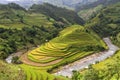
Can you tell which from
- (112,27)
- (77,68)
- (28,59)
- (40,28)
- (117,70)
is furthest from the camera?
(112,27)

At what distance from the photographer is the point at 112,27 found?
473 feet

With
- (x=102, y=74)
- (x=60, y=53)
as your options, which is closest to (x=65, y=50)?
(x=60, y=53)

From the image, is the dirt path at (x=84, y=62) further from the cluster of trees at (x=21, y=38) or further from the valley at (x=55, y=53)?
the cluster of trees at (x=21, y=38)

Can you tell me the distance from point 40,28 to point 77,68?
6005 cm

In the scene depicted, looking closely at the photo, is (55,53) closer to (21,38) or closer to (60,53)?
(60,53)

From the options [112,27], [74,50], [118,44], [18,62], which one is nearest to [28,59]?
[18,62]

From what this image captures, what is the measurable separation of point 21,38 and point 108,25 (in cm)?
5556

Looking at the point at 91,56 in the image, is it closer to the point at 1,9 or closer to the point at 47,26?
the point at 47,26

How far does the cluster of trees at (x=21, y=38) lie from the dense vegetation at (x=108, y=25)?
24998mm

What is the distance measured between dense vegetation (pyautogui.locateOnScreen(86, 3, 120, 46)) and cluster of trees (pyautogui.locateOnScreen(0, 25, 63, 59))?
2500cm

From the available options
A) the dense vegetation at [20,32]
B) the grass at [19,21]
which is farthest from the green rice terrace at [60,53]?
the grass at [19,21]

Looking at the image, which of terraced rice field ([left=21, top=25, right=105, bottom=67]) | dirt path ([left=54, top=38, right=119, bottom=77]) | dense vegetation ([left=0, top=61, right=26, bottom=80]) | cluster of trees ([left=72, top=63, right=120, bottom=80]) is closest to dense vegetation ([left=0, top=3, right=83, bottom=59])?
terraced rice field ([left=21, top=25, right=105, bottom=67])

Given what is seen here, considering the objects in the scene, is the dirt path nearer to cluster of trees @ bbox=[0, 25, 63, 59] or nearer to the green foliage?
the green foliage

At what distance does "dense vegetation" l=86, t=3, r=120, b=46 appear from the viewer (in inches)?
5331
